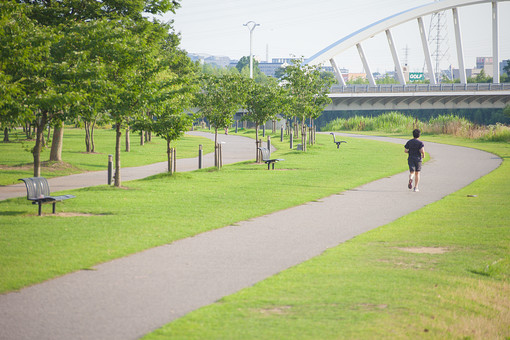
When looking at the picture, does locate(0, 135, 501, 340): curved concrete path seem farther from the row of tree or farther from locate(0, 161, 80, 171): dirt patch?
locate(0, 161, 80, 171): dirt patch

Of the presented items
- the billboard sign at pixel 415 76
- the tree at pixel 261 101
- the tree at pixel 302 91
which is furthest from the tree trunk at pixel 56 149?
the billboard sign at pixel 415 76

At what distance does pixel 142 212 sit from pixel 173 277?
19.9ft

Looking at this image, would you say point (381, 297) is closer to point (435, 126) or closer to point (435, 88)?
point (435, 126)

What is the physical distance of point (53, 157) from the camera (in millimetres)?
26750

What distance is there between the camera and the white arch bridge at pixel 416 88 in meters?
70.8

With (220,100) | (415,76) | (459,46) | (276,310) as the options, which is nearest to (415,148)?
(220,100)

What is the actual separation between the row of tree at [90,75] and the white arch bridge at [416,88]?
46568 millimetres

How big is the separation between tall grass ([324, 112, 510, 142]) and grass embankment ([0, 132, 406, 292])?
28598 mm

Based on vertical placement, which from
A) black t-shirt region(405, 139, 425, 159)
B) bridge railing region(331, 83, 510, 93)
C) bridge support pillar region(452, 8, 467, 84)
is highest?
bridge support pillar region(452, 8, 467, 84)

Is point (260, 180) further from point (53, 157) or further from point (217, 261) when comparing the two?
point (217, 261)

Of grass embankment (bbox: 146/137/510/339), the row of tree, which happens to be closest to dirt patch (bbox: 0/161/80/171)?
the row of tree

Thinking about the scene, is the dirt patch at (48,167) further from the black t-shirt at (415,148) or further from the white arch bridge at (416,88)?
the white arch bridge at (416,88)

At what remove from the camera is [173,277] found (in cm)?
792

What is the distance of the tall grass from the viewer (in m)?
50.4
